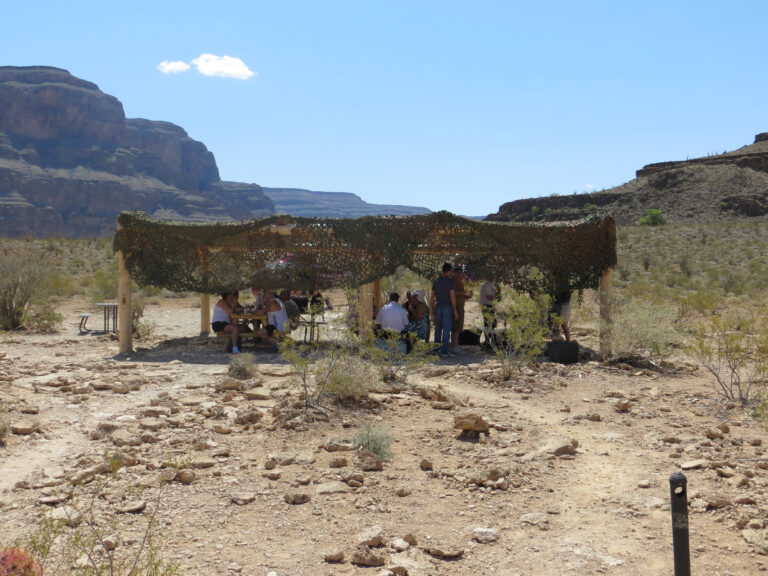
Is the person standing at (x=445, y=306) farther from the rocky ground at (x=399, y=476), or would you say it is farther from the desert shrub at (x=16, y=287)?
the desert shrub at (x=16, y=287)

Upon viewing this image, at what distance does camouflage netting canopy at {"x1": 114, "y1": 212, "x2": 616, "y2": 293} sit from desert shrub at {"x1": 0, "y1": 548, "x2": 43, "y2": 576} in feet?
27.7

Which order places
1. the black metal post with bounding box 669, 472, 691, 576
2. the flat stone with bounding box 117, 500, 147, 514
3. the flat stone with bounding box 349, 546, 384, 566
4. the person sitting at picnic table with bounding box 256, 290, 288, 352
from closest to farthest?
the black metal post with bounding box 669, 472, 691, 576 < the flat stone with bounding box 349, 546, 384, 566 < the flat stone with bounding box 117, 500, 147, 514 < the person sitting at picnic table with bounding box 256, 290, 288, 352

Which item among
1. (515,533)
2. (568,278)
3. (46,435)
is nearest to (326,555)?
(515,533)

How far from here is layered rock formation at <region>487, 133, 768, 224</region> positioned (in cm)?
4412

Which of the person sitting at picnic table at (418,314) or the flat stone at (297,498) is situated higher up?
the person sitting at picnic table at (418,314)

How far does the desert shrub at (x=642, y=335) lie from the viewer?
888 centimetres

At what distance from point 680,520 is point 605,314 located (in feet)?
25.7

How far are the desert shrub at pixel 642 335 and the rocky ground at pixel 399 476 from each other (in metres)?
1.15

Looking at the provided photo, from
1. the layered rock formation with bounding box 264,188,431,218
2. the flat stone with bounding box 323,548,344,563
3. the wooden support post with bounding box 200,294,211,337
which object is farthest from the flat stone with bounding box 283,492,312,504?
the layered rock formation with bounding box 264,188,431,218

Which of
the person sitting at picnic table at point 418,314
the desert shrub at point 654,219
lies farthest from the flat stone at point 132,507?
the desert shrub at point 654,219

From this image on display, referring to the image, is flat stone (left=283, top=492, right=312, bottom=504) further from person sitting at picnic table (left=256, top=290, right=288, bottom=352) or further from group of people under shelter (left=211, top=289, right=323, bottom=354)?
person sitting at picnic table (left=256, top=290, right=288, bottom=352)

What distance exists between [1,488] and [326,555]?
2.42m

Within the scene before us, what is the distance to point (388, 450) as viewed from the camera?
198 inches

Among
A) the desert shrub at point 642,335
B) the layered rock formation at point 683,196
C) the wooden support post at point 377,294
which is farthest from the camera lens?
the layered rock formation at point 683,196
